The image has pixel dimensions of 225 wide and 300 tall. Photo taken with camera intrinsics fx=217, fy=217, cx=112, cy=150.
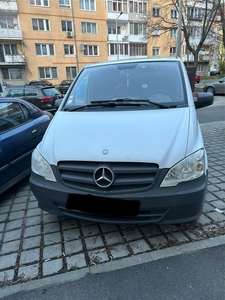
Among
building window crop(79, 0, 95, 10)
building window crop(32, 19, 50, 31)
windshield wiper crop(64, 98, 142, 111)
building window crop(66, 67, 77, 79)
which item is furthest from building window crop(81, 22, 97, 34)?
windshield wiper crop(64, 98, 142, 111)

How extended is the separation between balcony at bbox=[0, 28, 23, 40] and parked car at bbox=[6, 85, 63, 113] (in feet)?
73.9

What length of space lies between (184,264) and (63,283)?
1129mm

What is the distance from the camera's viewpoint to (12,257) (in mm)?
2230

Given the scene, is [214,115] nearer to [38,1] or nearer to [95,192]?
[95,192]

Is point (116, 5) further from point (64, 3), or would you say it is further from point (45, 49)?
point (45, 49)

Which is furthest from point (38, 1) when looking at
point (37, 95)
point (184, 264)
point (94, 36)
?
point (184, 264)

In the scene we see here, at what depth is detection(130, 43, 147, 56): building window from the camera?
122ft

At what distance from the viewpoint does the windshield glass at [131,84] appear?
9.53 feet

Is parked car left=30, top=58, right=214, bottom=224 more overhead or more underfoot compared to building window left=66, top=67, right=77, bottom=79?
more underfoot

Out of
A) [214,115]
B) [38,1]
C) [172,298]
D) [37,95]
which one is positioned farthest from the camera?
[38,1]

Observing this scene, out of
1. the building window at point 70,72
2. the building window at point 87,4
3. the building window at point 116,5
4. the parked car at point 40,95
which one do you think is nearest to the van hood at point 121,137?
the parked car at point 40,95

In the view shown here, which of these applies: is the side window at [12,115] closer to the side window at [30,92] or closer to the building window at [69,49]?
the side window at [30,92]

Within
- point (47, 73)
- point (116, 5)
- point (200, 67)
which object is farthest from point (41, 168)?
point (200, 67)

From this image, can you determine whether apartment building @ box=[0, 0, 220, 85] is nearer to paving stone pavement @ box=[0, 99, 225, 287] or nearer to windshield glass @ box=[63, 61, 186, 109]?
windshield glass @ box=[63, 61, 186, 109]
